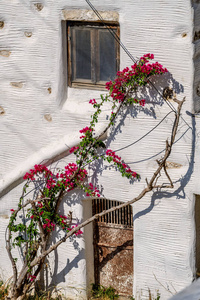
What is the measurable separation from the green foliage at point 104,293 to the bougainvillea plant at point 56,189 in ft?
2.49

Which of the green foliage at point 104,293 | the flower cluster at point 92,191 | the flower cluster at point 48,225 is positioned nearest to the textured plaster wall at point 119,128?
the flower cluster at point 92,191

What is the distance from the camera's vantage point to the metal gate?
861 cm

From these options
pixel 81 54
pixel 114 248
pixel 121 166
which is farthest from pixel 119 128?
pixel 114 248

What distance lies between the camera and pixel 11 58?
841 centimetres

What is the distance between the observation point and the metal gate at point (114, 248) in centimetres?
861

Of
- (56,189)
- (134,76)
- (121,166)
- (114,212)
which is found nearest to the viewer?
(134,76)

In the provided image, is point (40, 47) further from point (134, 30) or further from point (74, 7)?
point (134, 30)

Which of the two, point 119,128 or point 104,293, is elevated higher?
point 119,128

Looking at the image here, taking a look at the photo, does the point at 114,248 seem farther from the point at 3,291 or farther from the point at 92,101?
the point at 92,101

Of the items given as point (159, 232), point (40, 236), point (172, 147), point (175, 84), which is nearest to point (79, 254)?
point (40, 236)

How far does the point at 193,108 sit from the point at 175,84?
1.04ft

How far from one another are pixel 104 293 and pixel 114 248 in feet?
1.89

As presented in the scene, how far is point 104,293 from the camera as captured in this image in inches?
347

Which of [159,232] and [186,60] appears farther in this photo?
[159,232]
